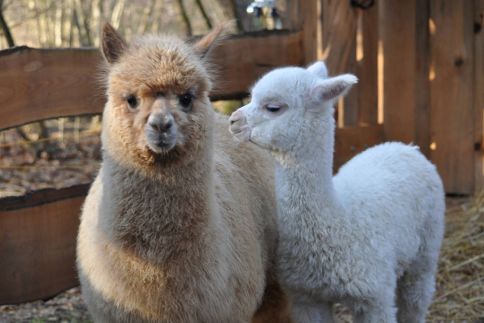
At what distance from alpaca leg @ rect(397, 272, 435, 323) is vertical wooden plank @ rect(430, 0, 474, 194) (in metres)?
2.83

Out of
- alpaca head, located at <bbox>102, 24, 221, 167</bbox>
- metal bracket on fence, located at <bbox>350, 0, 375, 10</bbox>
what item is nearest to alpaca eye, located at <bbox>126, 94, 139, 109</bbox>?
alpaca head, located at <bbox>102, 24, 221, 167</bbox>

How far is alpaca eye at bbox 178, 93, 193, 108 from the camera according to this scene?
Result: 11.5ft

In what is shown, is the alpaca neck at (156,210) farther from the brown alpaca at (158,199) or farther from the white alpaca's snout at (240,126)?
the white alpaca's snout at (240,126)

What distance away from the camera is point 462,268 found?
5.81m

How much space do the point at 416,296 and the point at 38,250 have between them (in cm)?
229

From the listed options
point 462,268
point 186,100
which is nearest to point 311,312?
point 186,100

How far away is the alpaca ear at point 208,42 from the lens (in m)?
3.80

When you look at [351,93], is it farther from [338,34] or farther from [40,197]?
[40,197]

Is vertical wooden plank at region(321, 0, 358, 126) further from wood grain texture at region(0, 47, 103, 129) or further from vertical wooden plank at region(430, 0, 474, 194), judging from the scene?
wood grain texture at region(0, 47, 103, 129)

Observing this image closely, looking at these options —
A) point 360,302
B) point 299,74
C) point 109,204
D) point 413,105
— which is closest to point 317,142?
point 299,74

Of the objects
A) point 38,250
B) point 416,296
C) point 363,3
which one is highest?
point 363,3

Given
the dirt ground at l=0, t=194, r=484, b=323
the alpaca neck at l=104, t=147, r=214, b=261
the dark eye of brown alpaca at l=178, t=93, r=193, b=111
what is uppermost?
the dark eye of brown alpaca at l=178, t=93, r=193, b=111

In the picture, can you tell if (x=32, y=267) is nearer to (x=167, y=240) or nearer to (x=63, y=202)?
(x=63, y=202)

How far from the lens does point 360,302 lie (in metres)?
3.97
